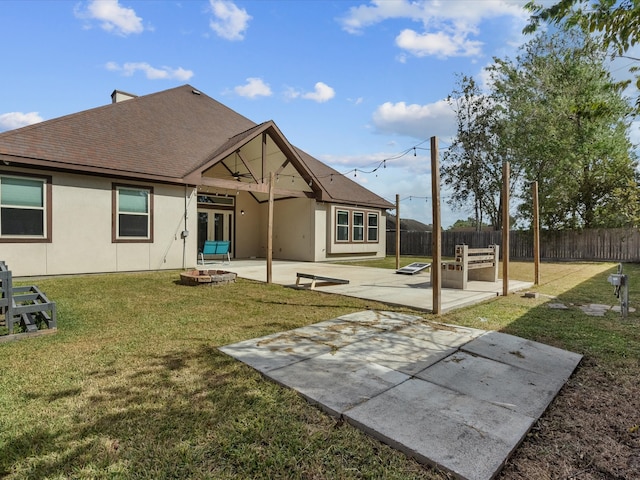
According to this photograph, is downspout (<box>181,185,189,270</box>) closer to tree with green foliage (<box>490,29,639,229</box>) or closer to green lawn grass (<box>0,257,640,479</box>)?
green lawn grass (<box>0,257,640,479</box>)

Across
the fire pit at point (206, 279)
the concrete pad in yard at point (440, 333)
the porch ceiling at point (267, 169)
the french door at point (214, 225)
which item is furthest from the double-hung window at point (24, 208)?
the concrete pad in yard at point (440, 333)

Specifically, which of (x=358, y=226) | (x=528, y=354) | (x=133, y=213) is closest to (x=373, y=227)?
(x=358, y=226)

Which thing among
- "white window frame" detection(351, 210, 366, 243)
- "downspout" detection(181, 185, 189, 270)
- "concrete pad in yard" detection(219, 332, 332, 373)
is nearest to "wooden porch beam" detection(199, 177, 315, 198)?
"downspout" detection(181, 185, 189, 270)

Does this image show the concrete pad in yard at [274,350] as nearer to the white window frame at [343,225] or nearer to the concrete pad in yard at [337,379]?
the concrete pad in yard at [337,379]

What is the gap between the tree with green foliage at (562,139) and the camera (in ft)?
58.2

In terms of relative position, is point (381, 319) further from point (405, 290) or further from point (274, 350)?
point (405, 290)

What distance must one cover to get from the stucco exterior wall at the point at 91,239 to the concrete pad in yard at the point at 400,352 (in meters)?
8.47

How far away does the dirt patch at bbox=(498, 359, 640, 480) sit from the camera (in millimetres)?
1934

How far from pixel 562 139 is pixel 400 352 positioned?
2060cm

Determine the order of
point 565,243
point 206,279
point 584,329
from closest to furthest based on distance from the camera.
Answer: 1. point 584,329
2. point 206,279
3. point 565,243

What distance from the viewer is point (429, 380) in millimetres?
2994

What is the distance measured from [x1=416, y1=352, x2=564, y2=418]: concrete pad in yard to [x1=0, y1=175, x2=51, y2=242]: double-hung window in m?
9.82

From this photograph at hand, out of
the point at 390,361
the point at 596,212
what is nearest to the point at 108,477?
the point at 390,361

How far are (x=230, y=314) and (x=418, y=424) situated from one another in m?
3.73
